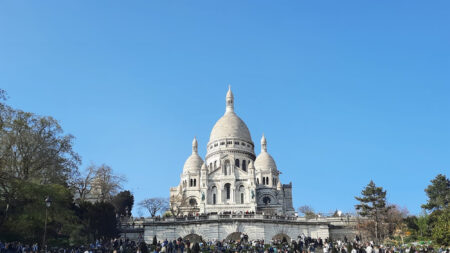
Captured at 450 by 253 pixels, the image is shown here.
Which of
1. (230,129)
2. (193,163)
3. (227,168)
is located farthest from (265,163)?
(193,163)

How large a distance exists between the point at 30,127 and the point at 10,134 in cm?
255

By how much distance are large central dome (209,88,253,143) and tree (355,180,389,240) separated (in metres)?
45.6

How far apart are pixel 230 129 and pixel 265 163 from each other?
1316 centimetres

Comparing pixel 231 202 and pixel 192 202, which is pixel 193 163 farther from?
pixel 231 202

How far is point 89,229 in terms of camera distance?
4294 centimetres

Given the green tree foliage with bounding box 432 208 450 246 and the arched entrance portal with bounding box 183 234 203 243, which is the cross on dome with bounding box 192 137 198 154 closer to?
the arched entrance portal with bounding box 183 234 203 243

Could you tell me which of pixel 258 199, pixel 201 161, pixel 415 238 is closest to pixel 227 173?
pixel 258 199

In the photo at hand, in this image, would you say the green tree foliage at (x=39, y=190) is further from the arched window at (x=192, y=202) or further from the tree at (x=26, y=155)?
the arched window at (x=192, y=202)

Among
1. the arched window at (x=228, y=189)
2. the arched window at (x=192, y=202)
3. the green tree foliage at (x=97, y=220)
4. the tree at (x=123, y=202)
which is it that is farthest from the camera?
the arched window at (x=192, y=202)

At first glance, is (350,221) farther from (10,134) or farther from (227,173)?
(10,134)

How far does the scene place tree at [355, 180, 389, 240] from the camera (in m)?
48.6

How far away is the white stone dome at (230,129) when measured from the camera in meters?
94.6

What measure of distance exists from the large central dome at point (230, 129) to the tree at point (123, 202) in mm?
30128

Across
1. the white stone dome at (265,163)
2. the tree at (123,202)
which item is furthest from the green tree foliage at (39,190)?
the white stone dome at (265,163)
